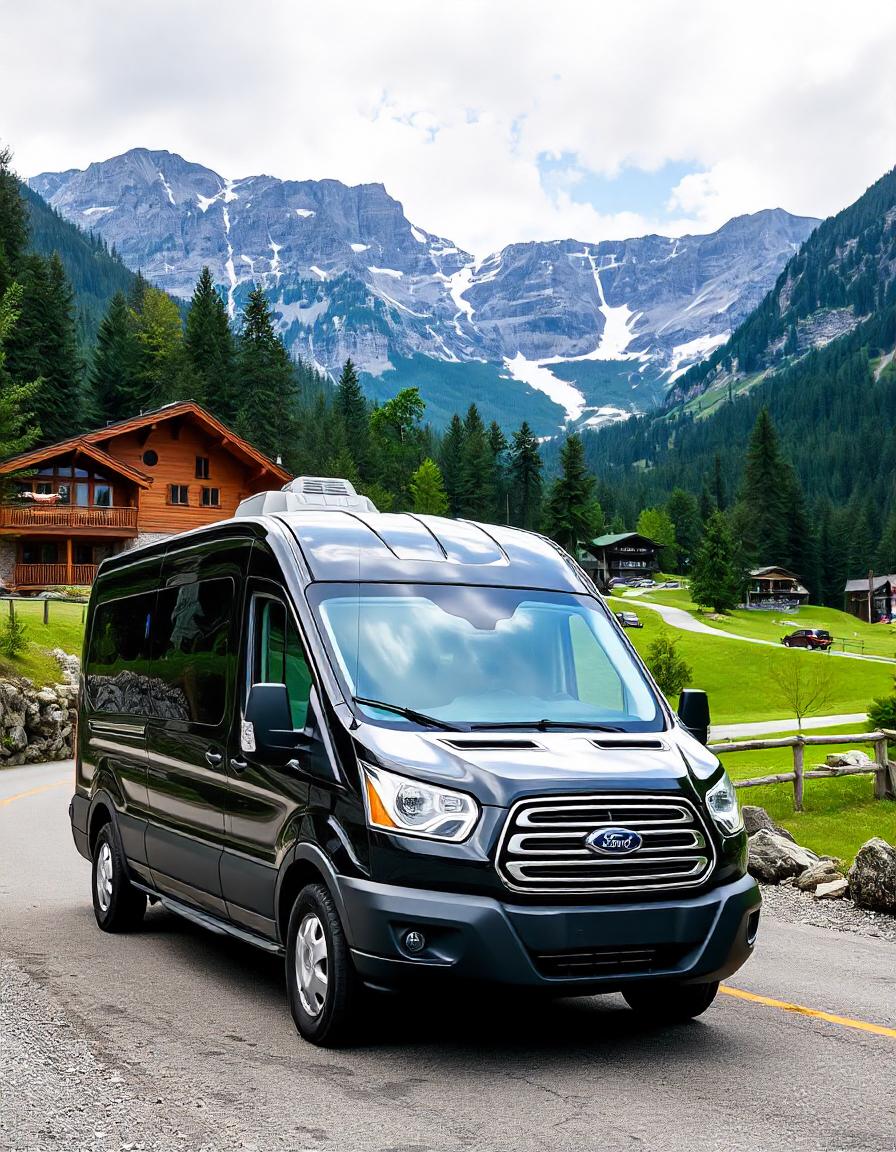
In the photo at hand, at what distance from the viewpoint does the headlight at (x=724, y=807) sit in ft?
20.2

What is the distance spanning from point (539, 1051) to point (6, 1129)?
98.1 inches

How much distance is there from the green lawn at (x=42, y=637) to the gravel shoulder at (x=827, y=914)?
2312 centimetres

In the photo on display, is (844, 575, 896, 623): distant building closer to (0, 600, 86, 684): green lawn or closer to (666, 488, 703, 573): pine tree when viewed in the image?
(666, 488, 703, 573): pine tree

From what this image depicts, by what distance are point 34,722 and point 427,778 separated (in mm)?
25872

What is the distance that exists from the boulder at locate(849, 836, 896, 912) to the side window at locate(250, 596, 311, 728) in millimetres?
5892

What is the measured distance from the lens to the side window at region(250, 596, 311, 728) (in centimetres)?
667

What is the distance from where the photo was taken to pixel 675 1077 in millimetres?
5668

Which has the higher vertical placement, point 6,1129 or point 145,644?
point 145,644

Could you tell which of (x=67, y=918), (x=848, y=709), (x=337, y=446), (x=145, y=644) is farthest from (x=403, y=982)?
(x=337, y=446)

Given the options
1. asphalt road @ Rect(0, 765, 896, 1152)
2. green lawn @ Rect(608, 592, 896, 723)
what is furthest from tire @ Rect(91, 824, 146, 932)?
green lawn @ Rect(608, 592, 896, 723)

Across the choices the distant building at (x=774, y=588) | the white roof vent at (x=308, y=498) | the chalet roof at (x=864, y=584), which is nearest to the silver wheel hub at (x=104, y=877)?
the white roof vent at (x=308, y=498)

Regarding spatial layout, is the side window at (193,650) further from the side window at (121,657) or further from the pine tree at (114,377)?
the pine tree at (114,377)

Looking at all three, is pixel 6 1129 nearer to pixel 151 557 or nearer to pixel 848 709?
pixel 151 557

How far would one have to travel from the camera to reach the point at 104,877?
32.0 ft
